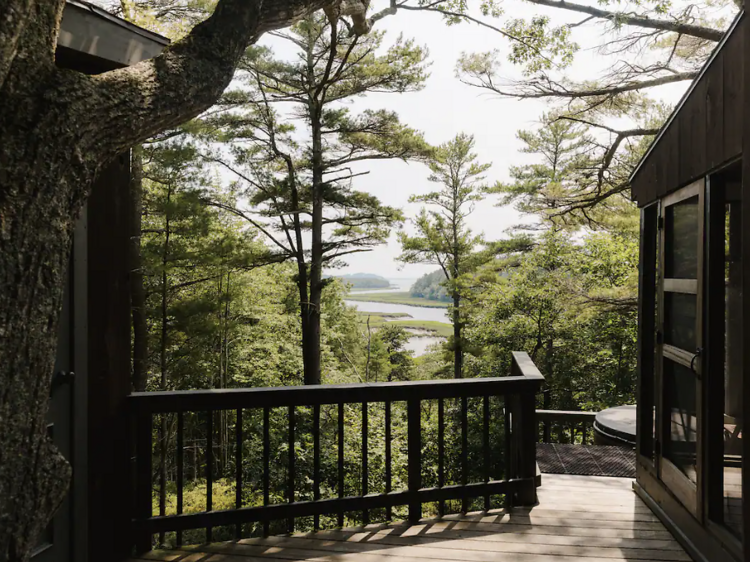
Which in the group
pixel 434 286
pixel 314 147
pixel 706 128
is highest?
pixel 314 147

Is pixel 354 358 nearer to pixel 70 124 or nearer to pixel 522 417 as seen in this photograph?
pixel 522 417

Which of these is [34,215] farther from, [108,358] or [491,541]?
[491,541]

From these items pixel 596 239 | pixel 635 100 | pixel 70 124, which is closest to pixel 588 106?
pixel 635 100

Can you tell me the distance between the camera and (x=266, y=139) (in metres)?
11.6

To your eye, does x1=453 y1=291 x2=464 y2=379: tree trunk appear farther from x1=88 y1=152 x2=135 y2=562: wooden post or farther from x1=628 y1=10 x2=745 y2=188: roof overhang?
x1=88 y1=152 x2=135 y2=562: wooden post

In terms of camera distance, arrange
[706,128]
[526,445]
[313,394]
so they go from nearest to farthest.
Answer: [706,128]
[313,394]
[526,445]

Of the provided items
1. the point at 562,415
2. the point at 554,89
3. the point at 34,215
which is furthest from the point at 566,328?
the point at 34,215

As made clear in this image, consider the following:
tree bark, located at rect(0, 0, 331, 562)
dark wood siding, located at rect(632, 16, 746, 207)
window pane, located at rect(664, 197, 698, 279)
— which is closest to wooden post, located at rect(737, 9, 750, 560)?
dark wood siding, located at rect(632, 16, 746, 207)

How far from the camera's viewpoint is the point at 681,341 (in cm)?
272

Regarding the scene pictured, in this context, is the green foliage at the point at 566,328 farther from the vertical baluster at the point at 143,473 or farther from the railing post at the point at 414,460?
the vertical baluster at the point at 143,473

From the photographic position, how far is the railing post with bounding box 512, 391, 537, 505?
3055 millimetres

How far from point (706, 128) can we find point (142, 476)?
3.32m

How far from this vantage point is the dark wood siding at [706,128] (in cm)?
208

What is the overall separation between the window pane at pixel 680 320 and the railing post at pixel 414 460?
Answer: 151 centimetres
